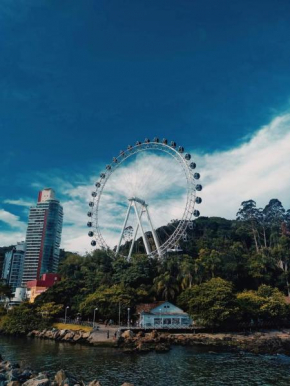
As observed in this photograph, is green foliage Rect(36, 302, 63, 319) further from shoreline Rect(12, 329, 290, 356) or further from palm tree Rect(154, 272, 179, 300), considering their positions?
palm tree Rect(154, 272, 179, 300)

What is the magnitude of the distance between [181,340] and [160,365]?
14239mm

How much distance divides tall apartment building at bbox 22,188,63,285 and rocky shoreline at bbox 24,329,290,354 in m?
93.7

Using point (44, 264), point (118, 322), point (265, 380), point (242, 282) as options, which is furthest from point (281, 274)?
point (44, 264)

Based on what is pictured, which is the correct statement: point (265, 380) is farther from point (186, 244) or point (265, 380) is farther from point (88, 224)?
point (186, 244)

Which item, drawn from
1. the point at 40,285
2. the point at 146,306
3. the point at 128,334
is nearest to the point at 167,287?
the point at 146,306

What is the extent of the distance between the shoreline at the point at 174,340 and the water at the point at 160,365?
81.6 inches

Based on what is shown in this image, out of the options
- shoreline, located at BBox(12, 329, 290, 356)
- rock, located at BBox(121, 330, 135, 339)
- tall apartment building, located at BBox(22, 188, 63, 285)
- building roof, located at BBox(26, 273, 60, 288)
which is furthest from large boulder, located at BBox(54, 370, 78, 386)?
tall apartment building, located at BBox(22, 188, 63, 285)

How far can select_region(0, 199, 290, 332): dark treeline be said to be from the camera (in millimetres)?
49756

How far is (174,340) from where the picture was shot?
43281mm

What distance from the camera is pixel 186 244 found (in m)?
83.1

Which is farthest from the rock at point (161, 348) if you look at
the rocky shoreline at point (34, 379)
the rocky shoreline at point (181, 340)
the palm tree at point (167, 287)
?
the palm tree at point (167, 287)

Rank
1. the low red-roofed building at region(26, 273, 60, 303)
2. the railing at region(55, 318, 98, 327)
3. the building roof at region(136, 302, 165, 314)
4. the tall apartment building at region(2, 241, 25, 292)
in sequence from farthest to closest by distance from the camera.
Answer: the tall apartment building at region(2, 241, 25, 292)
the low red-roofed building at region(26, 273, 60, 303)
the building roof at region(136, 302, 165, 314)
the railing at region(55, 318, 98, 327)

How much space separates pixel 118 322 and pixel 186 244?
1362 inches

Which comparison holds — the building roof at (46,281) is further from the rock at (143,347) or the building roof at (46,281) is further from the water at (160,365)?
the rock at (143,347)
